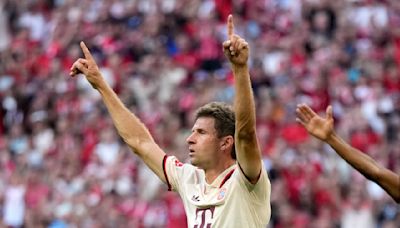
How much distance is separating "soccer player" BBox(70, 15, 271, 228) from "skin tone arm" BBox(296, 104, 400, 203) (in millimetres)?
334

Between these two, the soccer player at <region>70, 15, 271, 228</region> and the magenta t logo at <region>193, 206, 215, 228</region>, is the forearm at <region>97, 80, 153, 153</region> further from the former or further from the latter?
the magenta t logo at <region>193, 206, 215, 228</region>

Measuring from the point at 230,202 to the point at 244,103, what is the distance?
69 centimetres

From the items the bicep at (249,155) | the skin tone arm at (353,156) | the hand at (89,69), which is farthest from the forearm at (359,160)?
the hand at (89,69)

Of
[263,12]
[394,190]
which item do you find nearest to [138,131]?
[394,190]

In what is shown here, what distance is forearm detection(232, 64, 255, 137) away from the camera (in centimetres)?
770

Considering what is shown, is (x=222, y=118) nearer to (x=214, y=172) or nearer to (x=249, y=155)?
(x=214, y=172)

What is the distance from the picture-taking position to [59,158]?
17656 mm

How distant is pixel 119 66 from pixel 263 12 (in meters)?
2.37

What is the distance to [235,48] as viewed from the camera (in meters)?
7.62

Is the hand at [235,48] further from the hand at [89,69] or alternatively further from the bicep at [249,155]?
the hand at [89,69]

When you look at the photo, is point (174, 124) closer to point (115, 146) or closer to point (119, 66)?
point (115, 146)

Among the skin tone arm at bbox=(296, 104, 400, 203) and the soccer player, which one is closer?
the skin tone arm at bbox=(296, 104, 400, 203)

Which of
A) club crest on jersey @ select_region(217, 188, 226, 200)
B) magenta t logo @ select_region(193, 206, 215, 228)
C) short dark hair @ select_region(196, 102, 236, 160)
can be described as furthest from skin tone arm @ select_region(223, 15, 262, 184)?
short dark hair @ select_region(196, 102, 236, 160)

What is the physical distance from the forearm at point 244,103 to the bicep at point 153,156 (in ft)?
3.55
